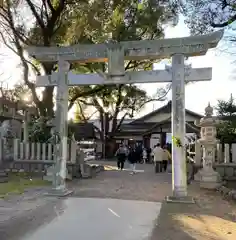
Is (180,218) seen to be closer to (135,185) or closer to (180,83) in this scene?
(180,83)

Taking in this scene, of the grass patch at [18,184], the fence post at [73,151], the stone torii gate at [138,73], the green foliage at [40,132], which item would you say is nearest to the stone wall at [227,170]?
the stone torii gate at [138,73]

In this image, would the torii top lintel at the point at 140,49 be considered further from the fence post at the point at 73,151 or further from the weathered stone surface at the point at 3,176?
the weathered stone surface at the point at 3,176

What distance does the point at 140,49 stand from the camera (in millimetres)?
10219

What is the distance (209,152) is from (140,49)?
17.7ft

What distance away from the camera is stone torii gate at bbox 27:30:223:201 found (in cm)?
962

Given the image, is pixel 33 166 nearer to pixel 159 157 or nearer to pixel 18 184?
pixel 18 184

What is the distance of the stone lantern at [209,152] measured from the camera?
12.8 metres

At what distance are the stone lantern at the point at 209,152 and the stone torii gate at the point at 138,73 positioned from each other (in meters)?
3.68

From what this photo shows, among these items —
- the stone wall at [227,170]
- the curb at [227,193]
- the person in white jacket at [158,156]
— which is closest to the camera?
the curb at [227,193]

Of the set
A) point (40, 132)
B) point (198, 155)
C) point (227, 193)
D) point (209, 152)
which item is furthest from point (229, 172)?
point (40, 132)

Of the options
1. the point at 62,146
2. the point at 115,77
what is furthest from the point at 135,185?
the point at 115,77

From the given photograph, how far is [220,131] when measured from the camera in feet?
50.6

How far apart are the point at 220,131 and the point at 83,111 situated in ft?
91.4

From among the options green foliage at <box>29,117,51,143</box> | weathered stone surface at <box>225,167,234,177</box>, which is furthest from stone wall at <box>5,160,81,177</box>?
weathered stone surface at <box>225,167,234,177</box>
